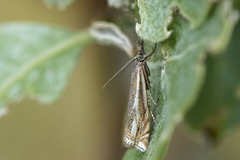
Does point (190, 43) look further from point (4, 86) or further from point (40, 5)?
point (40, 5)

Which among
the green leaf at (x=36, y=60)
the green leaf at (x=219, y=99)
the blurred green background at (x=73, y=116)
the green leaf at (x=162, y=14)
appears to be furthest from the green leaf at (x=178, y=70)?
the blurred green background at (x=73, y=116)

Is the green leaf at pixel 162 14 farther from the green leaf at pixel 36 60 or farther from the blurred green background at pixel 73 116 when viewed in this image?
the blurred green background at pixel 73 116

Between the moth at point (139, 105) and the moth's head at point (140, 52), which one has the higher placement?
the moth's head at point (140, 52)

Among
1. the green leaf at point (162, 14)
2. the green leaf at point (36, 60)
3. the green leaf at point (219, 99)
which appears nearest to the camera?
the green leaf at point (162, 14)

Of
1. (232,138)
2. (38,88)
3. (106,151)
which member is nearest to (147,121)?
(38,88)

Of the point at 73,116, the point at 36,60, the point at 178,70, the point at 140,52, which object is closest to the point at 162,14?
the point at 178,70

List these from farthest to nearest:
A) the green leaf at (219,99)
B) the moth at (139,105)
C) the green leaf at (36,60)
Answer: the green leaf at (36,60) → the green leaf at (219,99) → the moth at (139,105)

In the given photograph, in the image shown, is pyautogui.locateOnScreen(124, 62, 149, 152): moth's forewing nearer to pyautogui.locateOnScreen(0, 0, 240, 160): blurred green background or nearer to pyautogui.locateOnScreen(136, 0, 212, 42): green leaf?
pyautogui.locateOnScreen(136, 0, 212, 42): green leaf

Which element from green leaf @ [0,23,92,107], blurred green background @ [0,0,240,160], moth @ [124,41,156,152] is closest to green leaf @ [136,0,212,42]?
moth @ [124,41,156,152]

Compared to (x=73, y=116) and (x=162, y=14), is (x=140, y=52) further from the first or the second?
(x=73, y=116)
